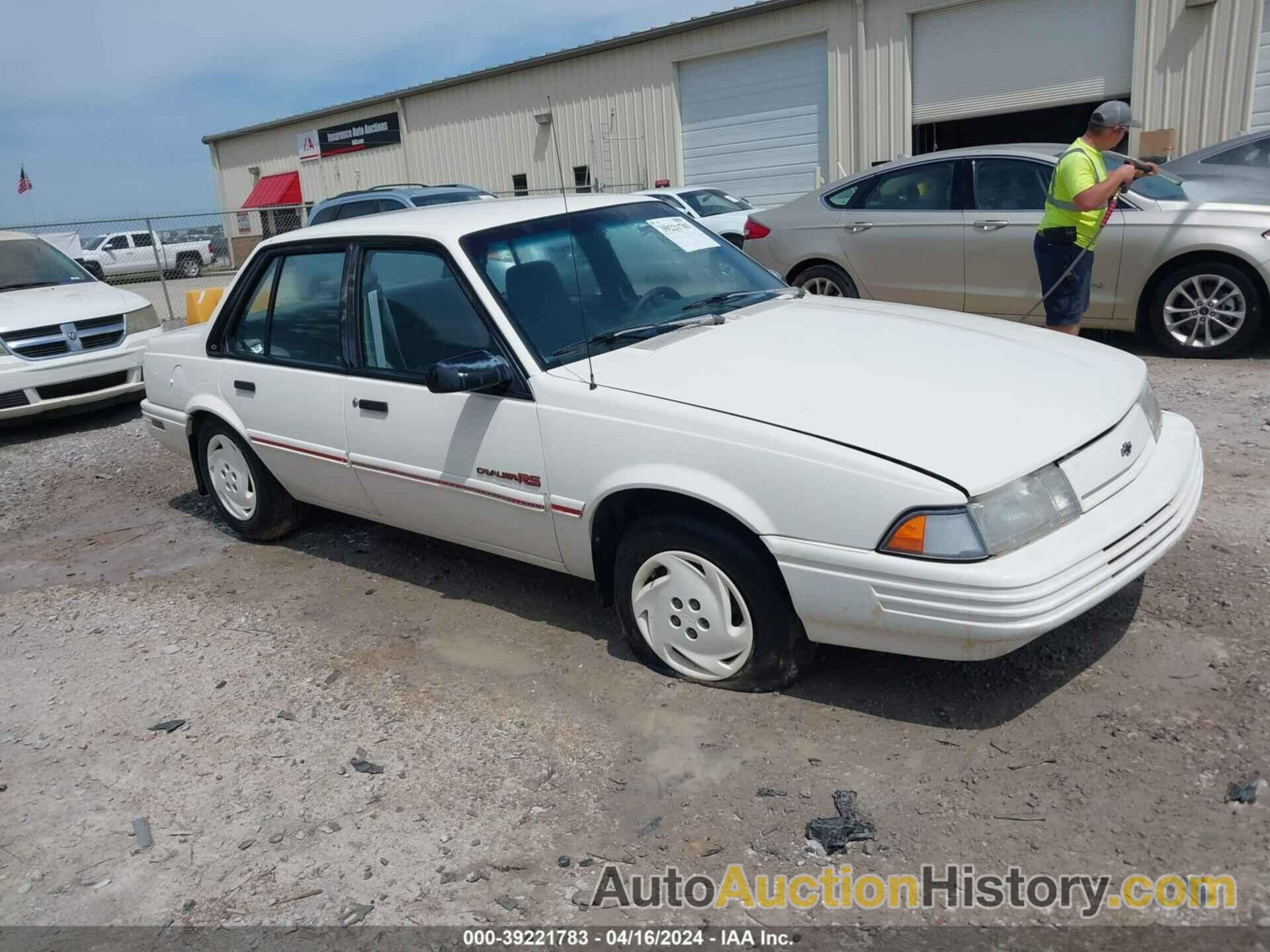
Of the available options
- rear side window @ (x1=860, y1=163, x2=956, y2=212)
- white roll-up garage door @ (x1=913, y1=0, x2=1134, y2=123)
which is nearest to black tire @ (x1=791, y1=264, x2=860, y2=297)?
rear side window @ (x1=860, y1=163, x2=956, y2=212)

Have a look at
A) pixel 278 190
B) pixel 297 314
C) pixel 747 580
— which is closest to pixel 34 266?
pixel 297 314

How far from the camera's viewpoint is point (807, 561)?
10.6 feet

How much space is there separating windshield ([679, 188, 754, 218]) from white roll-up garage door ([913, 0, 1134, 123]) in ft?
13.7

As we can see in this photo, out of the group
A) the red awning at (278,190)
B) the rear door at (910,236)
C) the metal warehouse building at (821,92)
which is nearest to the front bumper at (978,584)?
the rear door at (910,236)

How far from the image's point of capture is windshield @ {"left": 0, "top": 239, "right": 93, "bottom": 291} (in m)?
9.66

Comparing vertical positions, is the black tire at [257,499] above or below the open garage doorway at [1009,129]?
below

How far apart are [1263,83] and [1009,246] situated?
25.8ft

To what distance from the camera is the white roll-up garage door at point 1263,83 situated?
13164mm

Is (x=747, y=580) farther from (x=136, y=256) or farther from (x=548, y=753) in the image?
(x=136, y=256)

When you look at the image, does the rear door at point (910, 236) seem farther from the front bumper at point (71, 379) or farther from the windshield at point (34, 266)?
the windshield at point (34, 266)

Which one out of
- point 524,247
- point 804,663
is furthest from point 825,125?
point 804,663

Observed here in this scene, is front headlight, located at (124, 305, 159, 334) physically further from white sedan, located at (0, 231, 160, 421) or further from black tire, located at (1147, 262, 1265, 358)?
black tire, located at (1147, 262, 1265, 358)

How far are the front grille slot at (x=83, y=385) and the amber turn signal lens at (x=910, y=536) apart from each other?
813 centimetres

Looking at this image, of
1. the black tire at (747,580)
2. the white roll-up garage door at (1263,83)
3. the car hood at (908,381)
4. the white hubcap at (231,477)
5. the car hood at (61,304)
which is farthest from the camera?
the white roll-up garage door at (1263,83)
